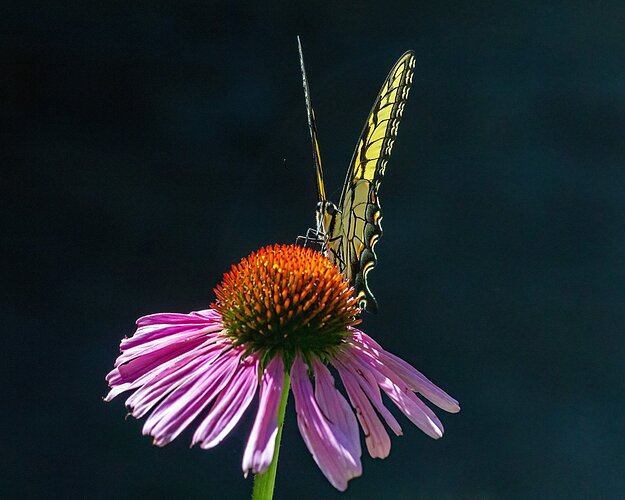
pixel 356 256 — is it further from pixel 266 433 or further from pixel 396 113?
pixel 266 433

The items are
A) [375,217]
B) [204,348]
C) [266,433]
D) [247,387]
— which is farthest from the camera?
[375,217]

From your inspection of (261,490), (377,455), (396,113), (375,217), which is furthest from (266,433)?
(396,113)

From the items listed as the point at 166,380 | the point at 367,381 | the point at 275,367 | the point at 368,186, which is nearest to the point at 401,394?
the point at 367,381

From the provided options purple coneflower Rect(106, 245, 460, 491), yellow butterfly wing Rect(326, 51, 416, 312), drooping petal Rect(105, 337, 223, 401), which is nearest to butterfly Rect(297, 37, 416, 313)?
yellow butterfly wing Rect(326, 51, 416, 312)

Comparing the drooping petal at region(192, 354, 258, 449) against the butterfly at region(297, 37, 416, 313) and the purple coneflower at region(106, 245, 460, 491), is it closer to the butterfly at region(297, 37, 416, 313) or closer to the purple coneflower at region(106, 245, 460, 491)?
the purple coneflower at region(106, 245, 460, 491)

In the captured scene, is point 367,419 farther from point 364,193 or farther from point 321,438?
point 364,193

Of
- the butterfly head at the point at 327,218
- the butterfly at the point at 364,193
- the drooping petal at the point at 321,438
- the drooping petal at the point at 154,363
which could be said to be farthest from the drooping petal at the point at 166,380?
the butterfly head at the point at 327,218
